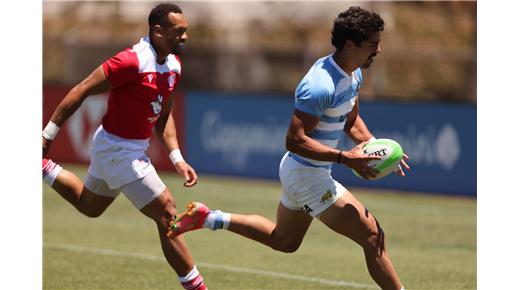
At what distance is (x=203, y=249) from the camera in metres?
12.4

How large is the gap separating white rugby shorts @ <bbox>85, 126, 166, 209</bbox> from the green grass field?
1.35 meters

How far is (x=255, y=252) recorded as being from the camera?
12.2 m

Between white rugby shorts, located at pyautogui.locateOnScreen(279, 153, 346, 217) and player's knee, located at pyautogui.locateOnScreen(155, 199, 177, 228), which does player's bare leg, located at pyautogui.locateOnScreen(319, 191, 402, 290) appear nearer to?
white rugby shorts, located at pyautogui.locateOnScreen(279, 153, 346, 217)

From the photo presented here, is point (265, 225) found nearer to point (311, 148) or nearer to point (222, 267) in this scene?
point (311, 148)

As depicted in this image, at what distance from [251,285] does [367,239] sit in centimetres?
230

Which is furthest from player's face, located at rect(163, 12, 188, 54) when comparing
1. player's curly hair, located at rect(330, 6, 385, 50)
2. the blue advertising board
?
the blue advertising board

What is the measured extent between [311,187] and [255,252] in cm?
432

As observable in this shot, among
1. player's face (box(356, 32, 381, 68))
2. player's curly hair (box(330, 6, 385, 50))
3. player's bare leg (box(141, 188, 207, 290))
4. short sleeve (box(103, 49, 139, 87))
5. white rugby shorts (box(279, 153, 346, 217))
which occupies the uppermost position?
player's curly hair (box(330, 6, 385, 50))

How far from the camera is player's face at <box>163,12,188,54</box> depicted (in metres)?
8.55

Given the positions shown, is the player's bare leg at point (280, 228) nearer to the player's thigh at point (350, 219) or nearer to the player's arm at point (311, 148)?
the player's thigh at point (350, 219)

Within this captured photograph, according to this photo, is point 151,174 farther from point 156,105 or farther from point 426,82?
point 426,82

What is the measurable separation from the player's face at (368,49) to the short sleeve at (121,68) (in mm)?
1877

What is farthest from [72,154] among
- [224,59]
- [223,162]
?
[224,59]

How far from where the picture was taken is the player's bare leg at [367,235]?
25.9ft
